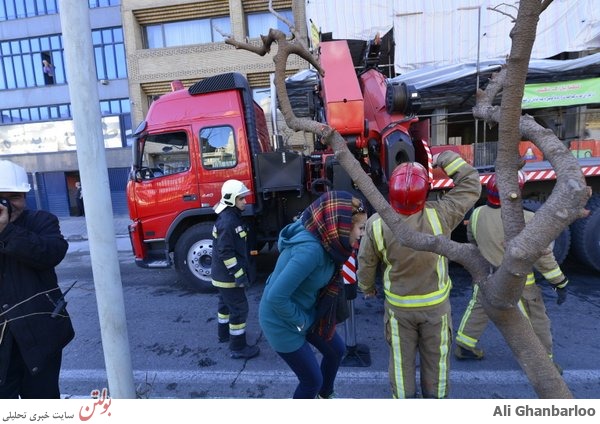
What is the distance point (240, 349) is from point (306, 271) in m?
2.02

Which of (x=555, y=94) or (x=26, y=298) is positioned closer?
(x=26, y=298)

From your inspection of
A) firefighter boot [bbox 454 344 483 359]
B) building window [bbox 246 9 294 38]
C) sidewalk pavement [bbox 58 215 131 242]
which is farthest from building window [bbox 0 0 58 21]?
firefighter boot [bbox 454 344 483 359]

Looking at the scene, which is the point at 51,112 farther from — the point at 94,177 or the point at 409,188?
the point at 409,188

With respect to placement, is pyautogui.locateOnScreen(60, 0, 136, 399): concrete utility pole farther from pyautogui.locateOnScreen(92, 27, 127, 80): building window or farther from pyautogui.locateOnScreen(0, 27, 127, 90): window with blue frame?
pyautogui.locateOnScreen(0, 27, 127, 90): window with blue frame

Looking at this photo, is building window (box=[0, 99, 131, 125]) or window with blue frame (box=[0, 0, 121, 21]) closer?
building window (box=[0, 99, 131, 125])

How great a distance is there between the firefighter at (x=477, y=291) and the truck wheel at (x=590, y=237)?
7.26 feet

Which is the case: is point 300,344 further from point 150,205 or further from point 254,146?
point 150,205

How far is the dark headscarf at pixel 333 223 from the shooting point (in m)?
1.92

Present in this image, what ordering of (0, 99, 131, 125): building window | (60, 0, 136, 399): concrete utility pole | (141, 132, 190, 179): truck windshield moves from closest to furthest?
(60, 0, 136, 399): concrete utility pole → (141, 132, 190, 179): truck windshield → (0, 99, 131, 125): building window

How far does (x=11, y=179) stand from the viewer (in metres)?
1.92

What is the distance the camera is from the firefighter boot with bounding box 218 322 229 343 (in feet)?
12.5

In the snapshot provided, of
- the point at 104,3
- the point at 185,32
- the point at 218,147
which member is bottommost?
the point at 218,147

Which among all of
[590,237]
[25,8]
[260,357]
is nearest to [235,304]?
[260,357]

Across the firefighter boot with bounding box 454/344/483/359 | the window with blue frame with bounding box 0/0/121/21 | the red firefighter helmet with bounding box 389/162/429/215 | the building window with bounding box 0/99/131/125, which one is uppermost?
the window with blue frame with bounding box 0/0/121/21
